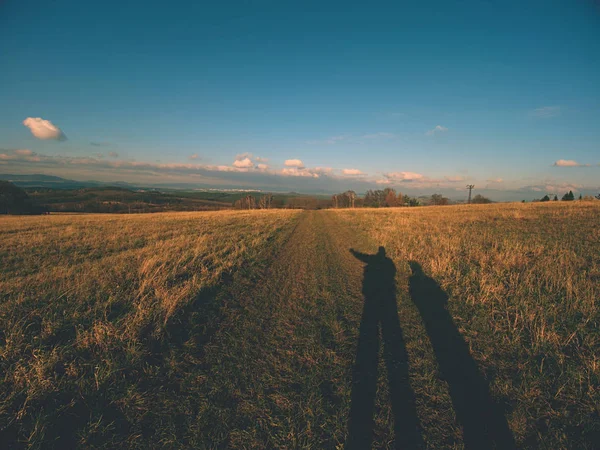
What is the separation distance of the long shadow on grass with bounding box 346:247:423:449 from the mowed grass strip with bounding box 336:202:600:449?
160mm

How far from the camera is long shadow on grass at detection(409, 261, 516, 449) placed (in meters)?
2.67

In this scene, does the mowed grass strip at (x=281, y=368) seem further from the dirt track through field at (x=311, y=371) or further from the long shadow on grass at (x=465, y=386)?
the long shadow on grass at (x=465, y=386)

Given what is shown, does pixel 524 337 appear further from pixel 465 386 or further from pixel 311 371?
pixel 311 371

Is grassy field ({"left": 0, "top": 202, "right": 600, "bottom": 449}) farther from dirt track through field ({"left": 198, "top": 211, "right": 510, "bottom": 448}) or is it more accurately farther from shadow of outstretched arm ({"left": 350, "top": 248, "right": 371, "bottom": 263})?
shadow of outstretched arm ({"left": 350, "top": 248, "right": 371, "bottom": 263})

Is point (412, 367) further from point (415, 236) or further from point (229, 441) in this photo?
point (415, 236)

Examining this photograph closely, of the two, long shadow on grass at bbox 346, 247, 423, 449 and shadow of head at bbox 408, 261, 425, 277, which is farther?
shadow of head at bbox 408, 261, 425, 277

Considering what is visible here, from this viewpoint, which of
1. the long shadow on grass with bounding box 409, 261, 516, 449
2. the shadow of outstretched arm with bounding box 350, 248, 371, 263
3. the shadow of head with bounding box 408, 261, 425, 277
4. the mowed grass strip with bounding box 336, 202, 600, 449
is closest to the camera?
the long shadow on grass with bounding box 409, 261, 516, 449

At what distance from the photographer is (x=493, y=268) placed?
7812 millimetres

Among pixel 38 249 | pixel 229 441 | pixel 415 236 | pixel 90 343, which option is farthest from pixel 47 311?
pixel 415 236

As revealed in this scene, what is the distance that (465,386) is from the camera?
3.34 m

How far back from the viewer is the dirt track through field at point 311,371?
273cm

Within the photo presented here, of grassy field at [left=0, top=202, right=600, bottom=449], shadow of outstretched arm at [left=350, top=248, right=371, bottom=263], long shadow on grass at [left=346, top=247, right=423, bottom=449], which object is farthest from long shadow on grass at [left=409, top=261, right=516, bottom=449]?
shadow of outstretched arm at [left=350, top=248, right=371, bottom=263]

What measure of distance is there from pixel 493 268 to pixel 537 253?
2640mm

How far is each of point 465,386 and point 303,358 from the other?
240 cm
